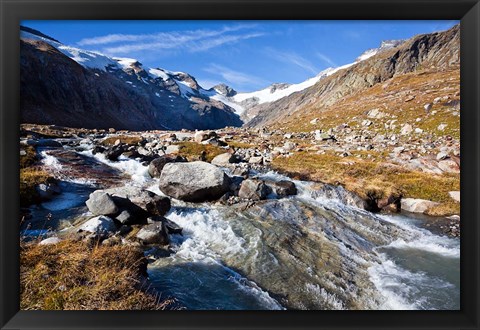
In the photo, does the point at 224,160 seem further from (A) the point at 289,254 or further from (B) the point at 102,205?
(A) the point at 289,254

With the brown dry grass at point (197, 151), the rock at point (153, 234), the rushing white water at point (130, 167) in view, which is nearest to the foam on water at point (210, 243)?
the rock at point (153, 234)

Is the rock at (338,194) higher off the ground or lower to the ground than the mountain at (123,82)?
lower

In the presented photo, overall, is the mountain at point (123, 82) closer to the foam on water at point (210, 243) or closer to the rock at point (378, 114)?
the rock at point (378, 114)

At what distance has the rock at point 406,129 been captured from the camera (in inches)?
585

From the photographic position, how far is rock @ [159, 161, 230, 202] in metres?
7.56

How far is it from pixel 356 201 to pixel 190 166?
206 inches

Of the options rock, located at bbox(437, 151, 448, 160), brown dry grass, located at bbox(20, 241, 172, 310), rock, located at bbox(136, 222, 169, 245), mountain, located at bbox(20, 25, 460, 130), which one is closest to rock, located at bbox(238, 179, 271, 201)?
rock, located at bbox(136, 222, 169, 245)

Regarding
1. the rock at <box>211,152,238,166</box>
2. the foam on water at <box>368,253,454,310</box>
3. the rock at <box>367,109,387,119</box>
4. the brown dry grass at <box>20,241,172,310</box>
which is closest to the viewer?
the brown dry grass at <box>20,241,172,310</box>

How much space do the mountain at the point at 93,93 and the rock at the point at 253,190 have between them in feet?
18.1

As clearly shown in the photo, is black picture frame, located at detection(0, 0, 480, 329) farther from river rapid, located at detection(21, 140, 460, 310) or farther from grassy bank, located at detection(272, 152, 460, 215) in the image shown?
grassy bank, located at detection(272, 152, 460, 215)

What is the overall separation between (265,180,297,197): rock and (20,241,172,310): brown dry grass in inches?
219

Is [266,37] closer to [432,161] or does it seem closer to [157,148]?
[432,161]

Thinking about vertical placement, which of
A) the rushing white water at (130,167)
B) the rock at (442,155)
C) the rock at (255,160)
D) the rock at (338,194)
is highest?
the rock at (442,155)
